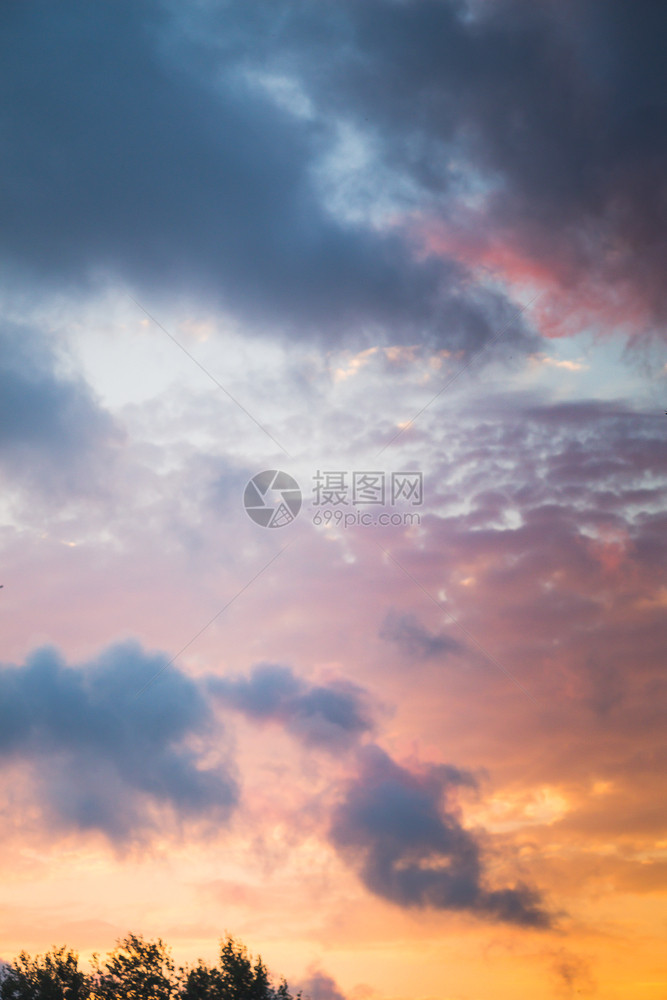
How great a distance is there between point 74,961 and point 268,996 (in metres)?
18.2

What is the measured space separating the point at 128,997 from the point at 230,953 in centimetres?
998

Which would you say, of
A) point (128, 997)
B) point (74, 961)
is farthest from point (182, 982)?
point (74, 961)

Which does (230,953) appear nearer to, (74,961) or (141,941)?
(141,941)

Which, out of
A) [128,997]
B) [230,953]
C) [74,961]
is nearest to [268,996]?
[230,953]

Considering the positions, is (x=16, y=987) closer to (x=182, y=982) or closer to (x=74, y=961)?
(x=74, y=961)

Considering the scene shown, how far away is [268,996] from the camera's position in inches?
3553

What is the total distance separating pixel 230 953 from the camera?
3703 inches

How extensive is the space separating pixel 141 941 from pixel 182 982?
6.10 meters

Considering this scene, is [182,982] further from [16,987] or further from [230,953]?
[16,987]

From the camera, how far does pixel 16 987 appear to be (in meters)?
89.9

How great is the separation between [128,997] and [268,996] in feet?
40.8

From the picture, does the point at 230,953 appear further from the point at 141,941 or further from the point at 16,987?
the point at 16,987

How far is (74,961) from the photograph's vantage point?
92125mm

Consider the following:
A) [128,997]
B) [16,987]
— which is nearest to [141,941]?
[128,997]
